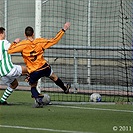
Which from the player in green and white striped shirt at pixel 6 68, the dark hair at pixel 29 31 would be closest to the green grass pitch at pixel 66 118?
the player in green and white striped shirt at pixel 6 68

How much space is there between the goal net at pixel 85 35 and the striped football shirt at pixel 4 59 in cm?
244

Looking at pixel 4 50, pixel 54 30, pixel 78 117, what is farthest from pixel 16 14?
pixel 78 117

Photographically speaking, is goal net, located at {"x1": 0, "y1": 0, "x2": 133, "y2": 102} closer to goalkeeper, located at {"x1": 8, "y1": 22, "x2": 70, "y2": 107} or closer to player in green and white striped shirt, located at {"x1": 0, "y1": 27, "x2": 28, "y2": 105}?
player in green and white striped shirt, located at {"x1": 0, "y1": 27, "x2": 28, "y2": 105}

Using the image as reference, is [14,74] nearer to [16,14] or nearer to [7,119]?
[7,119]

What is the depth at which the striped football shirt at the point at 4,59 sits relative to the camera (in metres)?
12.9

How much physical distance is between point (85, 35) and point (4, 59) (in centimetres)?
432

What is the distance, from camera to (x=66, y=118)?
1077cm

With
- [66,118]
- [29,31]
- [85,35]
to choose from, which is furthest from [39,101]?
[85,35]

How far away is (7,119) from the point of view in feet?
34.5

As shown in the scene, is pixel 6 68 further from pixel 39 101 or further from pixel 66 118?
pixel 66 118

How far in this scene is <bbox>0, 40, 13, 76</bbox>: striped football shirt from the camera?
12883 millimetres

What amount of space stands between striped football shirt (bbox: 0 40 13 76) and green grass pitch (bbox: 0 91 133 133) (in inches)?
28.6

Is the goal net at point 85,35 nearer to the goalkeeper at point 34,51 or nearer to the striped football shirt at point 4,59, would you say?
the striped football shirt at point 4,59

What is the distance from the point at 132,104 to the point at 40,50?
2405 mm
